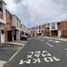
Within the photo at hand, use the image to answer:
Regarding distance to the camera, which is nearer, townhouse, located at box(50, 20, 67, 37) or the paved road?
the paved road

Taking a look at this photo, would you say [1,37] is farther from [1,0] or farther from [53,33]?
[53,33]

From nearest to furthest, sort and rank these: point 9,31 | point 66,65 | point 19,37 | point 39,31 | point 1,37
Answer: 1. point 66,65
2. point 1,37
3. point 9,31
4. point 19,37
5. point 39,31

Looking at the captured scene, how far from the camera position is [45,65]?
539 inches

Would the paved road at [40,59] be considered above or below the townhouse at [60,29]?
below

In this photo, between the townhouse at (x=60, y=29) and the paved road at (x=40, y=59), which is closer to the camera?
the paved road at (x=40, y=59)

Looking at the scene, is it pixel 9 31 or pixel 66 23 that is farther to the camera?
pixel 66 23

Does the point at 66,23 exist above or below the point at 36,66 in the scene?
above

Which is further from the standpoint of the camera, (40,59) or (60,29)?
(60,29)

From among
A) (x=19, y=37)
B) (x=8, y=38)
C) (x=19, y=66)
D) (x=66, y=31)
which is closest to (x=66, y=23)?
(x=66, y=31)

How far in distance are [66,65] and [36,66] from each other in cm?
166

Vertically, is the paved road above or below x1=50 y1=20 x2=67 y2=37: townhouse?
below

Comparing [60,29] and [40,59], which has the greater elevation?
Answer: [60,29]

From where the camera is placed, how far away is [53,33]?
5694 inches

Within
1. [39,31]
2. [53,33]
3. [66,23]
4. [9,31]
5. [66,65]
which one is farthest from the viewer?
[39,31]
